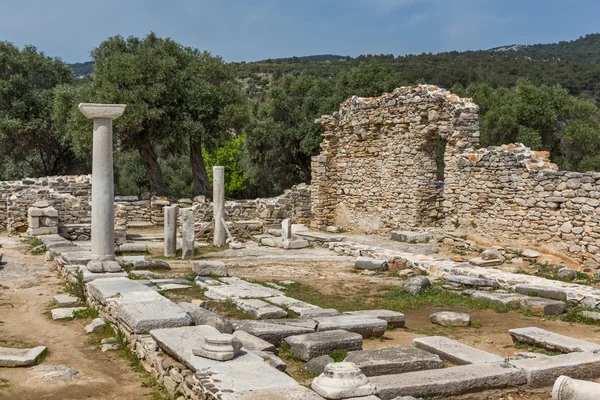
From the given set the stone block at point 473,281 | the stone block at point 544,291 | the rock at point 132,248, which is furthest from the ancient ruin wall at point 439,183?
the rock at point 132,248

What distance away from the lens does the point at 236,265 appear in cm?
1559

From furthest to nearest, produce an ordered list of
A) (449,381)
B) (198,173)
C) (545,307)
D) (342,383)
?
(198,173) → (545,307) → (449,381) → (342,383)

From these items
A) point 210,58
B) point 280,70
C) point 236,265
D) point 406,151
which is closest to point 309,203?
point 406,151

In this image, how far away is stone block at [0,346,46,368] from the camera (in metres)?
7.27

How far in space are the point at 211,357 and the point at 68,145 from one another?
92.4 ft

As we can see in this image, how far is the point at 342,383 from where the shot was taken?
5.35 m

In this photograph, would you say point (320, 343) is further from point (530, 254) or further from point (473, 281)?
point (530, 254)

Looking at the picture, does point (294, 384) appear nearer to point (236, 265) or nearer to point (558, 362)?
point (558, 362)

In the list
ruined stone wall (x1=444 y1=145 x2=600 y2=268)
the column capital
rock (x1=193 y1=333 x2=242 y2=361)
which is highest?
the column capital

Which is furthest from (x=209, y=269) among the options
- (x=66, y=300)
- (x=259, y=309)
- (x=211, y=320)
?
(x=211, y=320)

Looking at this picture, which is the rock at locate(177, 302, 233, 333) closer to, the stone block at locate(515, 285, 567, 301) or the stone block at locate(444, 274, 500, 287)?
the stone block at locate(444, 274, 500, 287)

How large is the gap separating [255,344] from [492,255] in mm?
9395

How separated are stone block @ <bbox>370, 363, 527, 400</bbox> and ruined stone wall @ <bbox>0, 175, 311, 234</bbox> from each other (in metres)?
15.8

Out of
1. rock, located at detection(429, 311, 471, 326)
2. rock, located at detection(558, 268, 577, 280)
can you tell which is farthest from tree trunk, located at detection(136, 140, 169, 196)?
rock, located at detection(429, 311, 471, 326)
